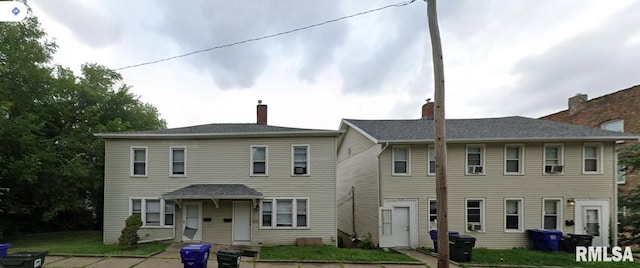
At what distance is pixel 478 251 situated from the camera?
11695mm

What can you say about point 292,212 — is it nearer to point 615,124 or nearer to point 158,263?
point 158,263

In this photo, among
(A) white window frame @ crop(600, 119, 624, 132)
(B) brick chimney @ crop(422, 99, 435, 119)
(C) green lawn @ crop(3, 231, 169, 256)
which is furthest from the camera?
(B) brick chimney @ crop(422, 99, 435, 119)

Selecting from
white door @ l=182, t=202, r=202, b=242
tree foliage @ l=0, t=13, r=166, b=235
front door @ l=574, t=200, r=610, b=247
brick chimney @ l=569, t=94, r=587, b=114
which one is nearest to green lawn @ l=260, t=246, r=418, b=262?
white door @ l=182, t=202, r=202, b=242

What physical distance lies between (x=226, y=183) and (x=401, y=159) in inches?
301

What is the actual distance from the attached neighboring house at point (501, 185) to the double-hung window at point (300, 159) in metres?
3.04

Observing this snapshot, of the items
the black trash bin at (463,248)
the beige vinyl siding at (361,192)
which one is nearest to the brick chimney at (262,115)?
the beige vinyl siding at (361,192)

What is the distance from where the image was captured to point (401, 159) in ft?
42.5

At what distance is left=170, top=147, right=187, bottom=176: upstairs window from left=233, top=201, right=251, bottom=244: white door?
281cm

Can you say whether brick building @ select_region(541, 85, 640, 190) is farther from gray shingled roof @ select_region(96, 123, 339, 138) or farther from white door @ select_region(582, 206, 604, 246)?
gray shingled roof @ select_region(96, 123, 339, 138)

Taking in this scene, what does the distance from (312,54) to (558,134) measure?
1113cm

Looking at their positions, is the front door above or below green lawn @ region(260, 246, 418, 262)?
above

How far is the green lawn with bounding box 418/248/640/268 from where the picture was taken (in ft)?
33.0

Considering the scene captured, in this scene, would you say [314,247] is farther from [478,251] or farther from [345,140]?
[345,140]

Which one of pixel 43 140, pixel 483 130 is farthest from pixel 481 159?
pixel 43 140
